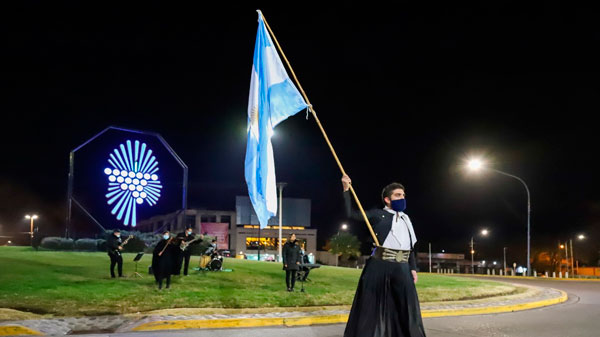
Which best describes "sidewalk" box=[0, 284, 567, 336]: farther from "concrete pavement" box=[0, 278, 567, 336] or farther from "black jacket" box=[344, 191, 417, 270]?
"black jacket" box=[344, 191, 417, 270]

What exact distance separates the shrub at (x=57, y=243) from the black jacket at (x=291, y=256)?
20.6 m

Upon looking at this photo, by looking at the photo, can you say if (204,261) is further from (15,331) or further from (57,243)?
(57,243)

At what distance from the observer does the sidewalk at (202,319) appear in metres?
9.26

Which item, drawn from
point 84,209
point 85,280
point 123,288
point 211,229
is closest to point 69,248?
point 84,209

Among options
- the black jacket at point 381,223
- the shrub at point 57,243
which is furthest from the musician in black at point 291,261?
the shrub at point 57,243

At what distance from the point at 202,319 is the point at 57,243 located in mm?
25496

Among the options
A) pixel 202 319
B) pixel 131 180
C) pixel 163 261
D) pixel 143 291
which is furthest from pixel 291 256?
pixel 131 180

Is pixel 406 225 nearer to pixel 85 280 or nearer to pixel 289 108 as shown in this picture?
pixel 289 108

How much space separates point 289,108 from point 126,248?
27.6m

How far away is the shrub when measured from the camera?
1271 inches

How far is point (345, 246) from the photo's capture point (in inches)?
3474

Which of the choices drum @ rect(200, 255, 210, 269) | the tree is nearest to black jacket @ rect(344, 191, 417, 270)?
drum @ rect(200, 255, 210, 269)

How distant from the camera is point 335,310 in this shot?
12391mm

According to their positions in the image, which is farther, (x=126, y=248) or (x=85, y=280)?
(x=126, y=248)
